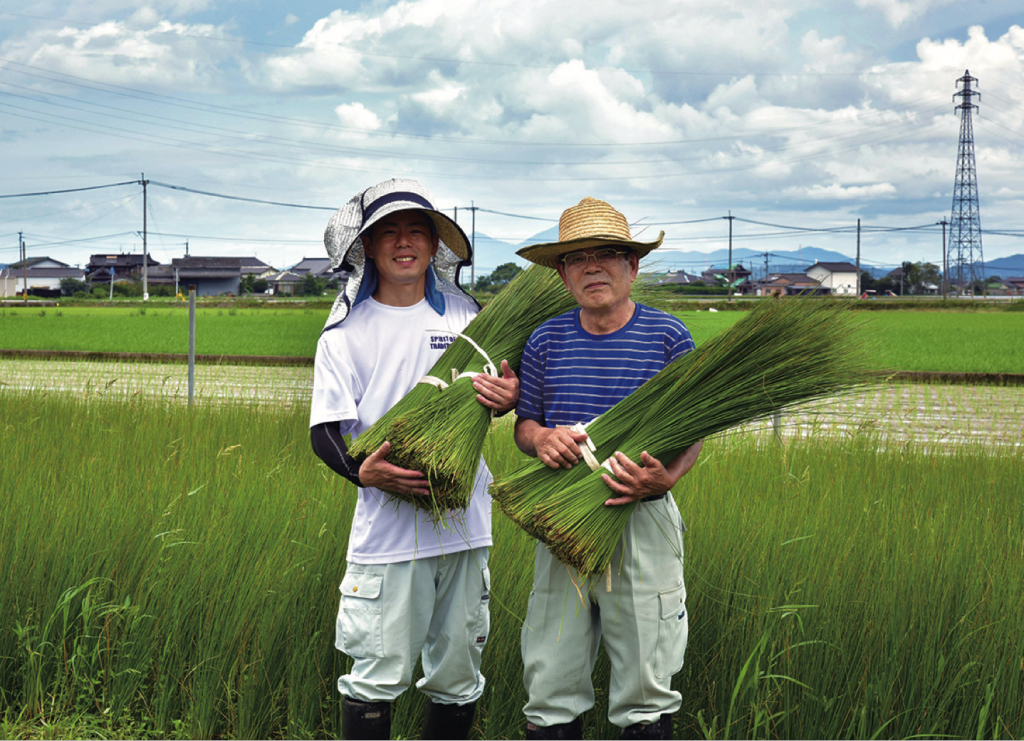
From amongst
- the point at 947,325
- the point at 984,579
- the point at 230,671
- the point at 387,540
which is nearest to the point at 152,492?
the point at 230,671

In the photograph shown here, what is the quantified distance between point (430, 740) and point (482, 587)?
448mm

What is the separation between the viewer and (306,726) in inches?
103

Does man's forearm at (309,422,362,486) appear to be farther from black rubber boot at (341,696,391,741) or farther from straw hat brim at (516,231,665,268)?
straw hat brim at (516,231,665,268)

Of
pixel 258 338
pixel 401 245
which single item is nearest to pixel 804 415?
pixel 401 245

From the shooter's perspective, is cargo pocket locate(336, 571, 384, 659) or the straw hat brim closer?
the straw hat brim

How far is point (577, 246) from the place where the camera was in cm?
196

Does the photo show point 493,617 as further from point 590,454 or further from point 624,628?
point 590,454

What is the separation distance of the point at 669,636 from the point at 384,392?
0.96m

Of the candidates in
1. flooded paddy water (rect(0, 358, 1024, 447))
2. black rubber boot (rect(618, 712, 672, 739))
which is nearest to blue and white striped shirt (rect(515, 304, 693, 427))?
black rubber boot (rect(618, 712, 672, 739))

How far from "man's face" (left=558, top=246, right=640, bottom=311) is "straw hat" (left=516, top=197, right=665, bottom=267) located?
0.12 ft

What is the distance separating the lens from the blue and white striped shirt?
77.2 inches

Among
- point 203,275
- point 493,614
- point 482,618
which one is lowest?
point 493,614

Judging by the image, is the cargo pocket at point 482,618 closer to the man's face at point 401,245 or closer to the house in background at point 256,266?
the man's face at point 401,245

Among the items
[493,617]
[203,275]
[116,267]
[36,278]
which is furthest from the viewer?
[116,267]
